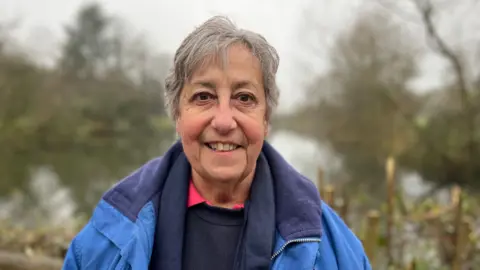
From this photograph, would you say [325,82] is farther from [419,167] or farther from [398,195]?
[398,195]

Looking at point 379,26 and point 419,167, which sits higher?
point 379,26

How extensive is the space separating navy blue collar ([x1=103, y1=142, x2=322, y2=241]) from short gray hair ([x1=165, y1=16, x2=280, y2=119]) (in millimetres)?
229

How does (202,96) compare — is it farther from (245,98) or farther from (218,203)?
(218,203)

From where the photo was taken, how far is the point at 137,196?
4.81ft

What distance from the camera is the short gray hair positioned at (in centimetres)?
141

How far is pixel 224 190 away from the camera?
1527 millimetres

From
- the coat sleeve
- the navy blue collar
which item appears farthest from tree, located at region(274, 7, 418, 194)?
the coat sleeve

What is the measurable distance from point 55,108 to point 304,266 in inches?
696

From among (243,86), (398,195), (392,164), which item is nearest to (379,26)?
(398,195)

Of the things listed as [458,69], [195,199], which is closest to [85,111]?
[458,69]

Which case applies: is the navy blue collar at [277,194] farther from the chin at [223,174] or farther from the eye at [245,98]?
the eye at [245,98]

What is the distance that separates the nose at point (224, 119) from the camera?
140cm

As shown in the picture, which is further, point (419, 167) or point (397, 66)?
point (397, 66)

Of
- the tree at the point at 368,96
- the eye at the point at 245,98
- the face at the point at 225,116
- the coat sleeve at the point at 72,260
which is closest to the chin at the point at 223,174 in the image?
the face at the point at 225,116
